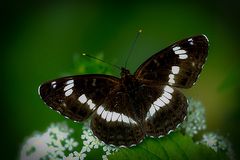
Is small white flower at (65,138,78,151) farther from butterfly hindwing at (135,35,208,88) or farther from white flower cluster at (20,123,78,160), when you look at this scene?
butterfly hindwing at (135,35,208,88)

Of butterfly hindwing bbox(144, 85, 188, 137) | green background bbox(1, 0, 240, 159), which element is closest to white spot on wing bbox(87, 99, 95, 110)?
butterfly hindwing bbox(144, 85, 188, 137)

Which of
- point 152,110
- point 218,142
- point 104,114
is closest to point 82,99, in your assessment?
point 104,114

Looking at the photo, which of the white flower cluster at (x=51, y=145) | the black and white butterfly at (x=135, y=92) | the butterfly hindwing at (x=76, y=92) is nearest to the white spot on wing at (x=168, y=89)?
the black and white butterfly at (x=135, y=92)

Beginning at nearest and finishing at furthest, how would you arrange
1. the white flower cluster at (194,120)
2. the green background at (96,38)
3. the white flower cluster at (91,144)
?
the white flower cluster at (91,144) < the white flower cluster at (194,120) < the green background at (96,38)

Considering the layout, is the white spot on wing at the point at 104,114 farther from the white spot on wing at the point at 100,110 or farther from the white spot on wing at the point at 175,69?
the white spot on wing at the point at 175,69

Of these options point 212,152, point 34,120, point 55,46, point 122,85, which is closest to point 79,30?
point 55,46

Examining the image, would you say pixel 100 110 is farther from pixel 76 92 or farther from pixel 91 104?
pixel 76 92

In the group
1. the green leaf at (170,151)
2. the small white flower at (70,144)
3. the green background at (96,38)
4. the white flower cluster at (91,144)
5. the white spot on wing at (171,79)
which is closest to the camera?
the green leaf at (170,151)

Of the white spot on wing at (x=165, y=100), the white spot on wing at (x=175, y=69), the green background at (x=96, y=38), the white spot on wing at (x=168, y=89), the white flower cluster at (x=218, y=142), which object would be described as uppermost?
the white spot on wing at (x=175, y=69)
